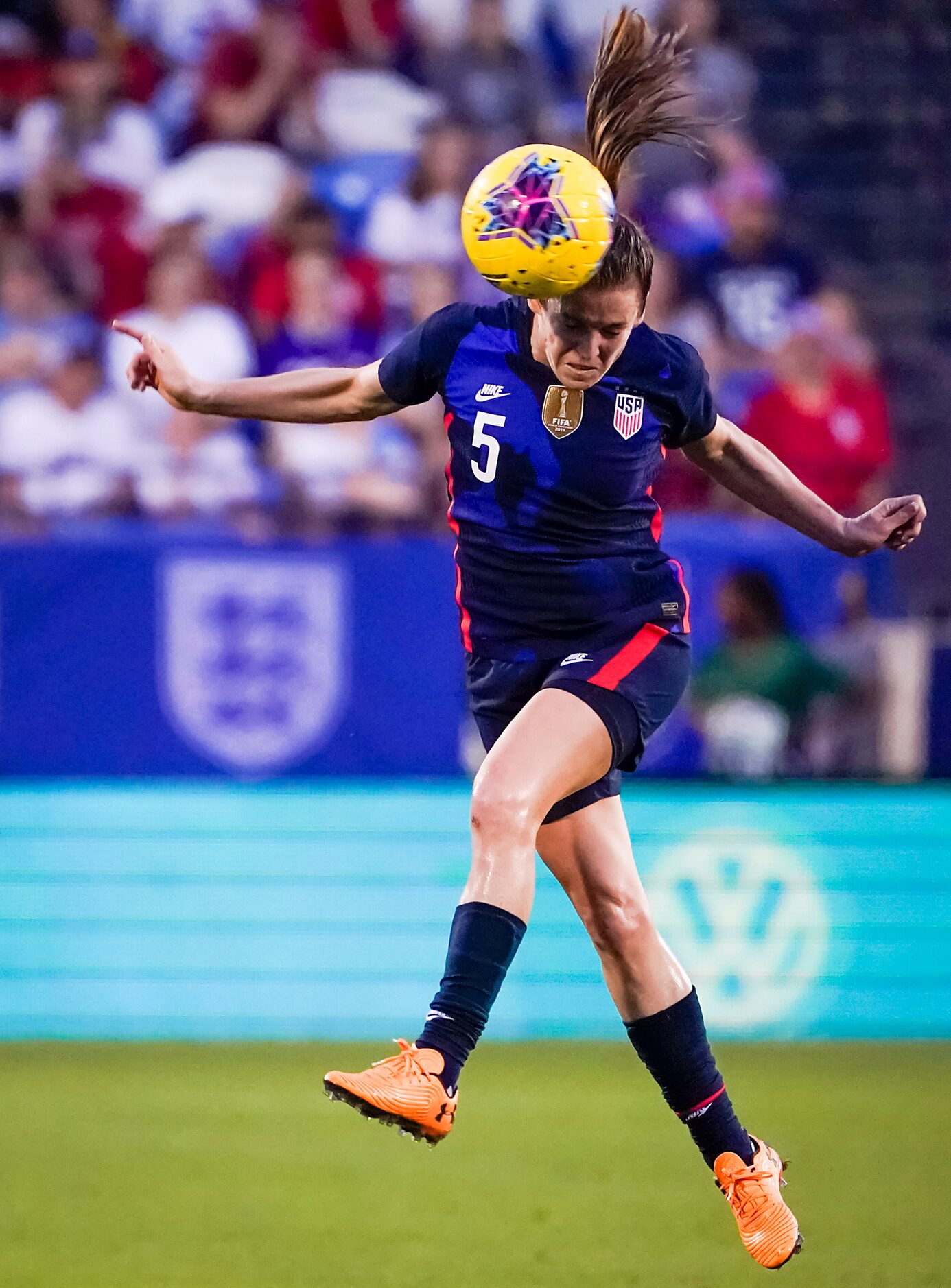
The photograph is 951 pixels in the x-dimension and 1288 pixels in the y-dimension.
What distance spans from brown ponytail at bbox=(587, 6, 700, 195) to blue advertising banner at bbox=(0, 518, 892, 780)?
3776 millimetres

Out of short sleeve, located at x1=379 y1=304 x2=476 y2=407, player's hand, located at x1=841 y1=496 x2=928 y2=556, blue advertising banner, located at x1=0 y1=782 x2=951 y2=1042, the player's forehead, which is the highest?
the player's forehead

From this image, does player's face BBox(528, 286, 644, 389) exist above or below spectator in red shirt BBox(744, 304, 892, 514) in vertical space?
above

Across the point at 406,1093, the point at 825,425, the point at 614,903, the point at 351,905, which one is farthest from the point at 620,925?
the point at 825,425

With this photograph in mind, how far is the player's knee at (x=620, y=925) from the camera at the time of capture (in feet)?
13.6

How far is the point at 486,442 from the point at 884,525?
1.00 meters

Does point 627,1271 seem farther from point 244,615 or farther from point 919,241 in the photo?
point 919,241

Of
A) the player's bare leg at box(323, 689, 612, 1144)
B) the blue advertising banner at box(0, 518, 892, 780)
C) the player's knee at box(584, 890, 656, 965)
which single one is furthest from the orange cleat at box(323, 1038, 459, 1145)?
the blue advertising banner at box(0, 518, 892, 780)

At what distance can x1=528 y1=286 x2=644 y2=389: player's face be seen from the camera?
12.3 feet

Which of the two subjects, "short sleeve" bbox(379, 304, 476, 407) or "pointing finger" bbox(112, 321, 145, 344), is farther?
"pointing finger" bbox(112, 321, 145, 344)

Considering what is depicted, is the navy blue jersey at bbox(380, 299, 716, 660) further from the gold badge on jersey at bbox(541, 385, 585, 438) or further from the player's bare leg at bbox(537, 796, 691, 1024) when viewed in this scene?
the player's bare leg at bbox(537, 796, 691, 1024)

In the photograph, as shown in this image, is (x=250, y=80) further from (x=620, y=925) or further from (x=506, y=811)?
(x=506, y=811)

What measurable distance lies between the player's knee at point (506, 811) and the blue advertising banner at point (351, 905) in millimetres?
3351

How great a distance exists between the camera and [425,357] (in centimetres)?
407

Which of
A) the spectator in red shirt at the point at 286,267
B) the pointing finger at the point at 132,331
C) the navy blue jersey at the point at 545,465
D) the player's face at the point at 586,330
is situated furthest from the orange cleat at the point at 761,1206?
the spectator in red shirt at the point at 286,267
